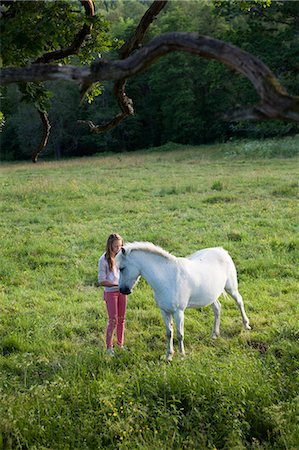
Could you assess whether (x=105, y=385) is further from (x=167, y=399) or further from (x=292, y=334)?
(x=292, y=334)

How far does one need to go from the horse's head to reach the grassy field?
91cm

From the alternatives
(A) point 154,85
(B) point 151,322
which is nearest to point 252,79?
(B) point 151,322

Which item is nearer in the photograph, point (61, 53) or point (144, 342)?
point (61, 53)

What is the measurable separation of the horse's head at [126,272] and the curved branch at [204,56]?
307cm

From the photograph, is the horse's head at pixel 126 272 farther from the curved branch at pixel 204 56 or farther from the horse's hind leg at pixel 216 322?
the curved branch at pixel 204 56

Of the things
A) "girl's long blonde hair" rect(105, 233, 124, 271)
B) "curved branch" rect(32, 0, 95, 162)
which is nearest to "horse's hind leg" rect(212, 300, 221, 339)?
"girl's long blonde hair" rect(105, 233, 124, 271)

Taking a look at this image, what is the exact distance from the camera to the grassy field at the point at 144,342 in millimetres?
4605

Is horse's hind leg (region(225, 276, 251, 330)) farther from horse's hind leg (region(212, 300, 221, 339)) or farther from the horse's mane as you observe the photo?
the horse's mane

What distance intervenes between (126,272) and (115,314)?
74 cm

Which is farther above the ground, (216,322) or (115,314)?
(115,314)

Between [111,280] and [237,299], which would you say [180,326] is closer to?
[111,280]

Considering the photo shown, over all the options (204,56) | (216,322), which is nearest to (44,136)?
(204,56)

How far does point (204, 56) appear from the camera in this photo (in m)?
3.37

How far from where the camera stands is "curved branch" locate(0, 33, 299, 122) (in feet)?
9.75
